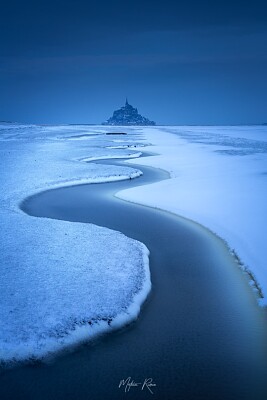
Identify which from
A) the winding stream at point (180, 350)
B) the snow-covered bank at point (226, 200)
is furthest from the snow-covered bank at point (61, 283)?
the snow-covered bank at point (226, 200)

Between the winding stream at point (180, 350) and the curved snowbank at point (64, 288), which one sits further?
the curved snowbank at point (64, 288)

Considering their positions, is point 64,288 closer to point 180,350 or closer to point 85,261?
point 85,261

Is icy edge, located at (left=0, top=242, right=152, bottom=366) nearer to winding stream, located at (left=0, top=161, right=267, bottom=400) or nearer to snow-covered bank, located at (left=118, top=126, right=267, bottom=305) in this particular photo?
winding stream, located at (left=0, top=161, right=267, bottom=400)

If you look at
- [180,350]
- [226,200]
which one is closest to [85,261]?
[180,350]

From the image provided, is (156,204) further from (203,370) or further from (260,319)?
(203,370)

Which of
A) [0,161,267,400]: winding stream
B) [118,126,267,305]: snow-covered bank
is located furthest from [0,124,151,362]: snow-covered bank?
[118,126,267,305]: snow-covered bank

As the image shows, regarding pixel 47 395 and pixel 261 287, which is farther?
pixel 261 287

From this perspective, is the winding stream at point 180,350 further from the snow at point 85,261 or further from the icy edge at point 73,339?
the snow at point 85,261

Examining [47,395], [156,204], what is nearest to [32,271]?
[47,395]
